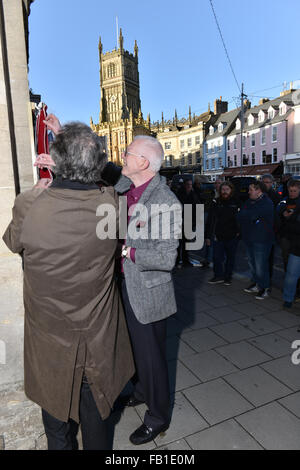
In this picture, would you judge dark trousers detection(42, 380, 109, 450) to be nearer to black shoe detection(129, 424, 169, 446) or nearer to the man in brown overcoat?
the man in brown overcoat

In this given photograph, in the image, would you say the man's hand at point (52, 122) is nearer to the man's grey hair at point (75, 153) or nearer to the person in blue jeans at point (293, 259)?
the man's grey hair at point (75, 153)

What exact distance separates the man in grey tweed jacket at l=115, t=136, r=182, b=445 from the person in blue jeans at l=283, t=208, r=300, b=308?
Answer: 2.89 m

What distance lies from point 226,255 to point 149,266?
174 inches

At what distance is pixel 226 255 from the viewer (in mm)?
6062

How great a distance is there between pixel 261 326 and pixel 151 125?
8612cm

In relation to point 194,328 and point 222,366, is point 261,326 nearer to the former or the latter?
point 194,328

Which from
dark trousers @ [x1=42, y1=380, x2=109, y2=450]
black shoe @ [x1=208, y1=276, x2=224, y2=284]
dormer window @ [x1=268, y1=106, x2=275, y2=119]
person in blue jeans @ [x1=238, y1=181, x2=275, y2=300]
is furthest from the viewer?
dormer window @ [x1=268, y1=106, x2=275, y2=119]

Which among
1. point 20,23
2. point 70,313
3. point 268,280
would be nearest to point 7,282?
point 70,313

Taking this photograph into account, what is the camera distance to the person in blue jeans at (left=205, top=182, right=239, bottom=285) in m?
5.80

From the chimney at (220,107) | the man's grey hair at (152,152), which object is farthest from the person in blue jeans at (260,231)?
the chimney at (220,107)

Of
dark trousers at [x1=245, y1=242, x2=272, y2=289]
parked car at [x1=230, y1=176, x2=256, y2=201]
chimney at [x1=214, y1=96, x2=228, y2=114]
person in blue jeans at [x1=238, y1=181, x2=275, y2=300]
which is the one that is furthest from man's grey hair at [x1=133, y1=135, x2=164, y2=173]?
chimney at [x1=214, y1=96, x2=228, y2=114]

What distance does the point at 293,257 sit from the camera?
448 cm

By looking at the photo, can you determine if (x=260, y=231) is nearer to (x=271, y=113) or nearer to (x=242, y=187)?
(x=242, y=187)

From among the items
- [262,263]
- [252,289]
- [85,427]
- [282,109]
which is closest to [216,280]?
[252,289]
